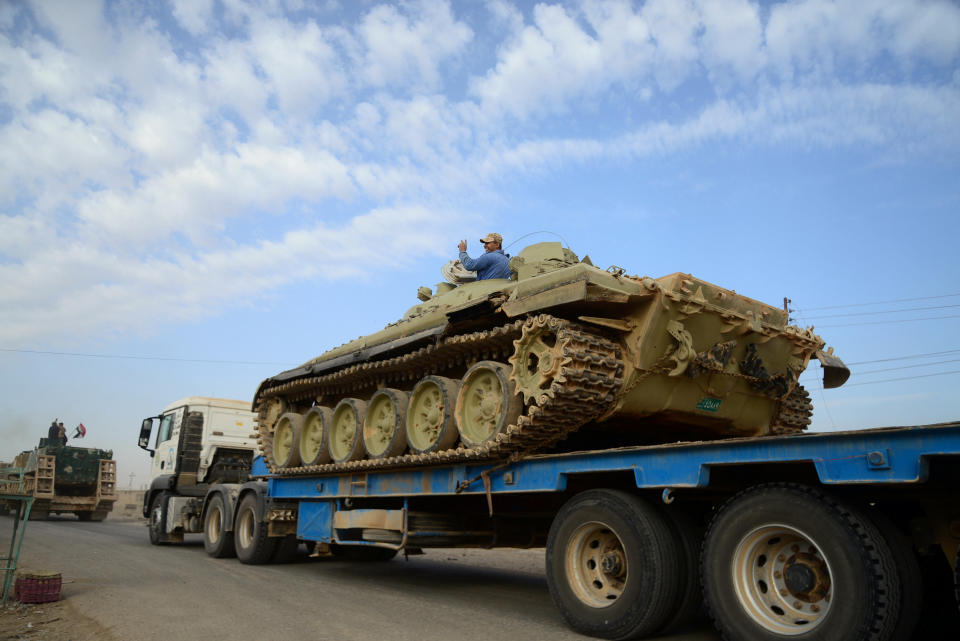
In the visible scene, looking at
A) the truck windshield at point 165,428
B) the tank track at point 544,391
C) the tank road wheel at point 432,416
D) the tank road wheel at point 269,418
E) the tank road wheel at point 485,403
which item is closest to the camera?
the tank track at point 544,391

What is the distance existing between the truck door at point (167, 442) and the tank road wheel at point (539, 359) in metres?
11.7

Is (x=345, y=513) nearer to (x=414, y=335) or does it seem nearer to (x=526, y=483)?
(x=414, y=335)

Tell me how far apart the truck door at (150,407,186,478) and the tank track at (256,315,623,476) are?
26.6ft

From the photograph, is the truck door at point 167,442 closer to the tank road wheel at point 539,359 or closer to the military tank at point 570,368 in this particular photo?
the military tank at point 570,368

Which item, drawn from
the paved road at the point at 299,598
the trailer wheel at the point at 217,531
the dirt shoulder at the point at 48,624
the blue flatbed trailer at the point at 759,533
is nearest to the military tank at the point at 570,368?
the blue flatbed trailer at the point at 759,533

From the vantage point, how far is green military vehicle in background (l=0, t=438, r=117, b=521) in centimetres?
2591

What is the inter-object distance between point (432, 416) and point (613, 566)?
362 cm

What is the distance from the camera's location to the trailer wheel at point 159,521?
1603 cm

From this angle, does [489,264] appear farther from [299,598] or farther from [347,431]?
[299,598]

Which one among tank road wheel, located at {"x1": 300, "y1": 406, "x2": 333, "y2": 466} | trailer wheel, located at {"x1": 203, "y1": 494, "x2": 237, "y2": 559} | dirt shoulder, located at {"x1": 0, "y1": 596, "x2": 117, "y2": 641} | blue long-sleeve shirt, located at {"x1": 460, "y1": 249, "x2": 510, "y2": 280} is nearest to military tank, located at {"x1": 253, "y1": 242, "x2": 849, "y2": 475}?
tank road wheel, located at {"x1": 300, "y1": 406, "x2": 333, "y2": 466}

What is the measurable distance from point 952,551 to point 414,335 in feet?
21.3

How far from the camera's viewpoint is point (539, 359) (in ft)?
24.4

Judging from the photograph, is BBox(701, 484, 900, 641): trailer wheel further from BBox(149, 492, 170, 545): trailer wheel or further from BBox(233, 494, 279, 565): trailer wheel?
BBox(149, 492, 170, 545): trailer wheel

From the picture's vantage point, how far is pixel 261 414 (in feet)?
45.9
